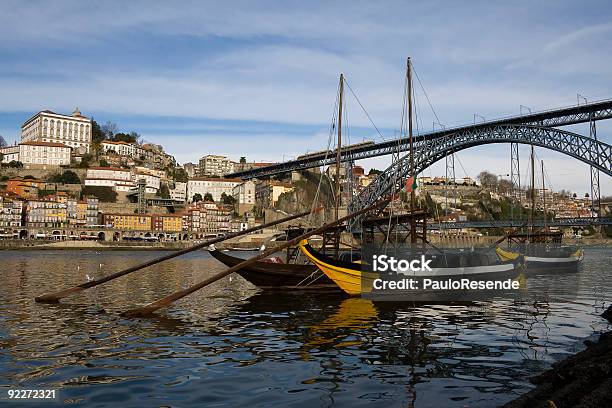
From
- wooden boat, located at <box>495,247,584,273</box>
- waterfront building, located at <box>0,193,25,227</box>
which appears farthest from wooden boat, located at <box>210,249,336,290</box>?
waterfront building, located at <box>0,193,25,227</box>

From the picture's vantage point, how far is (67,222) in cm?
11438

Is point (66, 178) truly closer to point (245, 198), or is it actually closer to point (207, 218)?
point (207, 218)

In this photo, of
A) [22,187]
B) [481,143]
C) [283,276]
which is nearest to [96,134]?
[22,187]

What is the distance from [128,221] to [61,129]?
2237 inches

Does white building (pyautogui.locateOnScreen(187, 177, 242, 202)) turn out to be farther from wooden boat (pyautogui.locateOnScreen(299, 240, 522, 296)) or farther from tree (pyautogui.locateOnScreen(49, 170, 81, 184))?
wooden boat (pyautogui.locateOnScreen(299, 240, 522, 296))

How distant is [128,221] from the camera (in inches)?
4668

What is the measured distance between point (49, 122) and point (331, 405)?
552 ft

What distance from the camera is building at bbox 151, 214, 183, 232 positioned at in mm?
121625

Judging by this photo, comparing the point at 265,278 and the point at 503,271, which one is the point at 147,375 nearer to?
the point at 265,278

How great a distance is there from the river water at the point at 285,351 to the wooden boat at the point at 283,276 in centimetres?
322

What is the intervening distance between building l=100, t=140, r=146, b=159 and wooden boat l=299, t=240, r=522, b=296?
152m

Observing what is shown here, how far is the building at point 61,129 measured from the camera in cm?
15588

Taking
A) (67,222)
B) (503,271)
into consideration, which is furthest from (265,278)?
(67,222)

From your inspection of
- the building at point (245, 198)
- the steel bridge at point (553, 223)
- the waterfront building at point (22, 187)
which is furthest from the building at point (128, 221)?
the steel bridge at point (553, 223)
